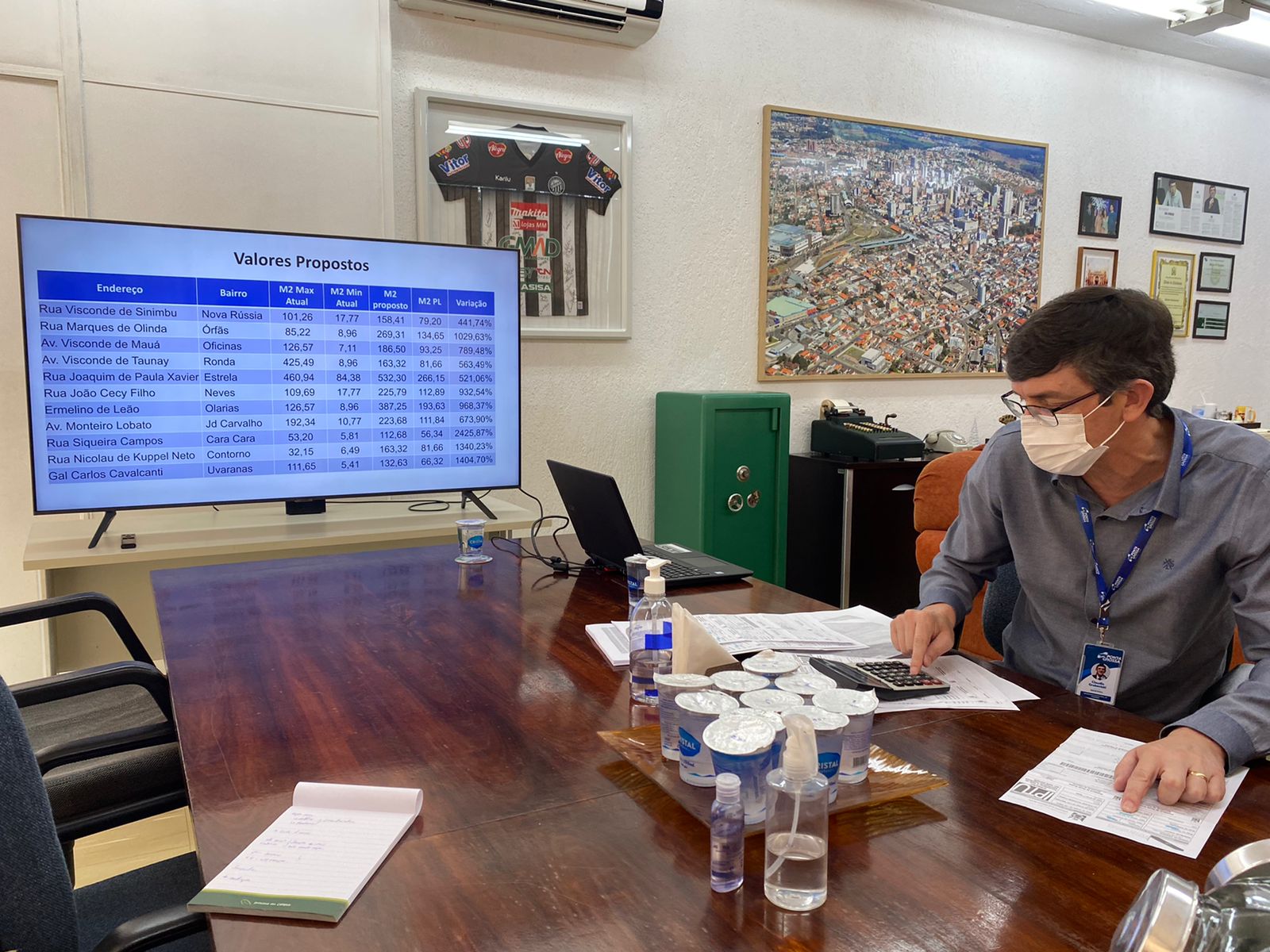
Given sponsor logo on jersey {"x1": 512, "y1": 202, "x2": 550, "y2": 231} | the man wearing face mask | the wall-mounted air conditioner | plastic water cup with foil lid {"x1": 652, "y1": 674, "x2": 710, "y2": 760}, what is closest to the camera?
plastic water cup with foil lid {"x1": 652, "y1": 674, "x2": 710, "y2": 760}

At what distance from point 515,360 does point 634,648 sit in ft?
6.21

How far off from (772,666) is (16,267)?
2.57m

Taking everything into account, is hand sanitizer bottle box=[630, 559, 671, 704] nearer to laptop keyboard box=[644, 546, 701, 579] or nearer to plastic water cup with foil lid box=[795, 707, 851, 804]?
plastic water cup with foil lid box=[795, 707, 851, 804]

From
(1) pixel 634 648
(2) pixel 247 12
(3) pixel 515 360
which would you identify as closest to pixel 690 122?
(3) pixel 515 360

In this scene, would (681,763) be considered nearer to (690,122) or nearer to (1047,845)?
(1047,845)

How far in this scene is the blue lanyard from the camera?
140cm

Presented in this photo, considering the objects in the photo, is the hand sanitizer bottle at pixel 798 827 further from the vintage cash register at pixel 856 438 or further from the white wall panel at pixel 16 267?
the vintage cash register at pixel 856 438

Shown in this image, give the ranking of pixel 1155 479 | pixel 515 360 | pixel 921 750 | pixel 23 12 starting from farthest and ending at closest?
1. pixel 515 360
2. pixel 23 12
3. pixel 1155 479
4. pixel 921 750

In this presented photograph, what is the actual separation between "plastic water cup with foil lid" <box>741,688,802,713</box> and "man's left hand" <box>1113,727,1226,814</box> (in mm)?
369

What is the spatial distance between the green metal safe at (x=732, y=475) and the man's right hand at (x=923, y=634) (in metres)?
1.98

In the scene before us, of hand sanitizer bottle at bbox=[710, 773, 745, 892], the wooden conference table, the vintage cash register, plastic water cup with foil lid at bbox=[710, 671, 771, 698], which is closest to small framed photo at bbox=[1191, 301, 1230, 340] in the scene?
the vintage cash register

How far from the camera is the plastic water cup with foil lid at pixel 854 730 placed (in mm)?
936

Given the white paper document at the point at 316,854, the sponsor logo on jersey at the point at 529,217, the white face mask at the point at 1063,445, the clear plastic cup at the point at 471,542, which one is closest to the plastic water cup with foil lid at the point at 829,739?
the white paper document at the point at 316,854

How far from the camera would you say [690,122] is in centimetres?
369
